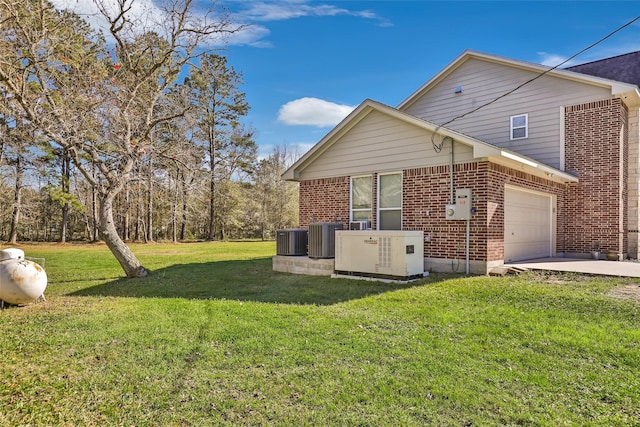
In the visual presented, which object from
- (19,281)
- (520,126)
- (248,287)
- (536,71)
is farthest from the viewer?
(520,126)

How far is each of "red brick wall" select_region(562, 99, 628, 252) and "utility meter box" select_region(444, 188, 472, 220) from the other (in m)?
5.63

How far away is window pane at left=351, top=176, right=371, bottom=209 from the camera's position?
10.6 metres

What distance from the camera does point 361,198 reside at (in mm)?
10680

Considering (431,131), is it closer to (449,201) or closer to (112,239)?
(449,201)

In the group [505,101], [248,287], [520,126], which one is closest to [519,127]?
[520,126]

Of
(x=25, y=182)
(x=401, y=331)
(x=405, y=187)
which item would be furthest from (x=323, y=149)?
(x=25, y=182)

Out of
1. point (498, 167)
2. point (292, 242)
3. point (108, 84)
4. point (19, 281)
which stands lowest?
point (19, 281)

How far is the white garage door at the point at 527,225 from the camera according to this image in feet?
31.9

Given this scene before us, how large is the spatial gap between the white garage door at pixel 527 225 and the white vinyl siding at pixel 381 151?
2.07 metres

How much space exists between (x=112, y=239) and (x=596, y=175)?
1352 centimetres

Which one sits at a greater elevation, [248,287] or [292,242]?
[292,242]

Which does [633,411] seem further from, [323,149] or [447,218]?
[323,149]

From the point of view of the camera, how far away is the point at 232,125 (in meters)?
32.7

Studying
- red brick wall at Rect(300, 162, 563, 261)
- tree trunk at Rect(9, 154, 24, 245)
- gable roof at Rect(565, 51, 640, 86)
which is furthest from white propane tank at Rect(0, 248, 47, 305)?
tree trunk at Rect(9, 154, 24, 245)
